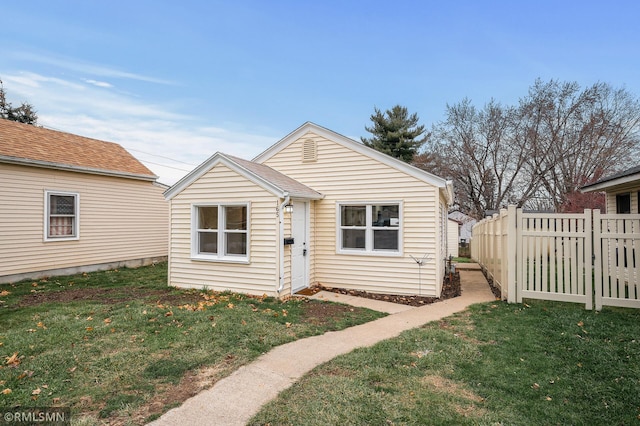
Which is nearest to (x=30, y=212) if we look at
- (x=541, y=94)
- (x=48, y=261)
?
(x=48, y=261)

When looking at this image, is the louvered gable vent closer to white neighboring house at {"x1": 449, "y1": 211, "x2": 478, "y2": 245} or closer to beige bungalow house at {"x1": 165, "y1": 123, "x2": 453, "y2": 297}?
beige bungalow house at {"x1": 165, "y1": 123, "x2": 453, "y2": 297}

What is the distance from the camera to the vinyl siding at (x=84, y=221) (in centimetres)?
1022

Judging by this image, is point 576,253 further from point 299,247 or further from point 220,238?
point 220,238

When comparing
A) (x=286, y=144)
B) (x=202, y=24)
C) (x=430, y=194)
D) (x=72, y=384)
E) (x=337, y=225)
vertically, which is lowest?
(x=72, y=384)

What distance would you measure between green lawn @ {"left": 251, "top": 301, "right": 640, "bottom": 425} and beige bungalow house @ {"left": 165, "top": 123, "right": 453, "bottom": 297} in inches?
124

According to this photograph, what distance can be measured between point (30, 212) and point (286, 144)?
8.28 metres

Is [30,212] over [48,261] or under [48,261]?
over

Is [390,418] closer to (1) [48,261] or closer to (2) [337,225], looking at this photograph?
(2) [337,225]

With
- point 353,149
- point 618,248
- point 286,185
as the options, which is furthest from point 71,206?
point 618,248

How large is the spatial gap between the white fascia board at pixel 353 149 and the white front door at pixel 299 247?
2066 millimetres

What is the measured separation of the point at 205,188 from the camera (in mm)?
9047

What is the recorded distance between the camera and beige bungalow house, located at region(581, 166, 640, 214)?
901cm

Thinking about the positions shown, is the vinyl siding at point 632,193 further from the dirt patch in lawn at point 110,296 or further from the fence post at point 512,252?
the dirt patch in lawn at point 110,296

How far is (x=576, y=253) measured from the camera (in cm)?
713
